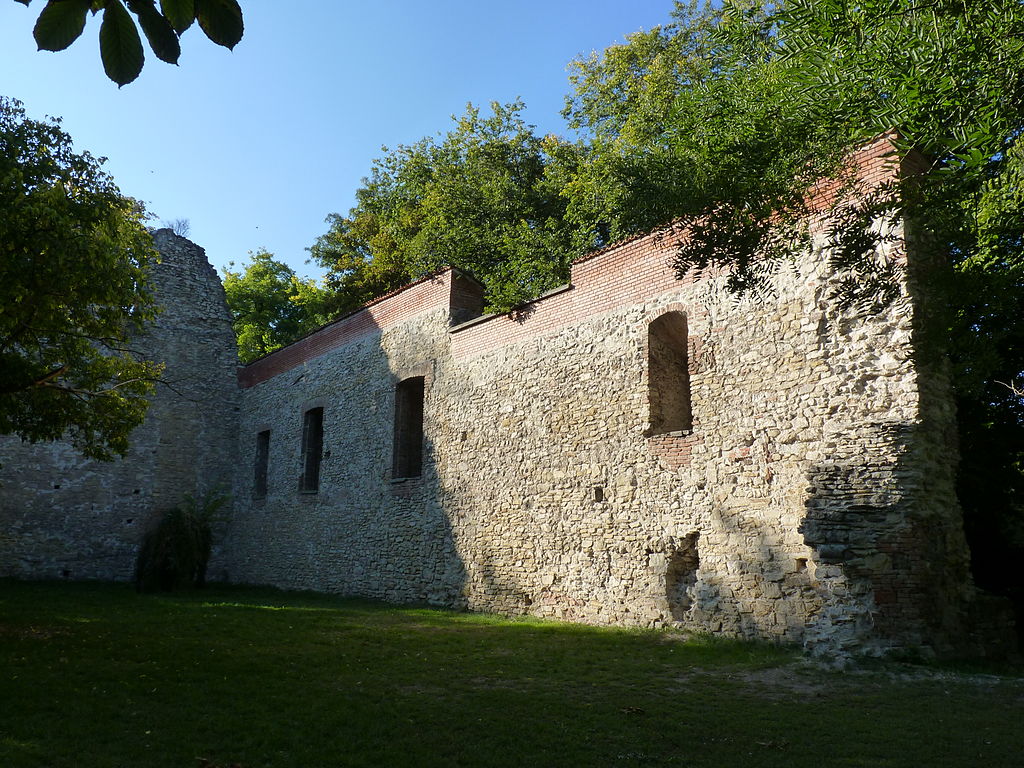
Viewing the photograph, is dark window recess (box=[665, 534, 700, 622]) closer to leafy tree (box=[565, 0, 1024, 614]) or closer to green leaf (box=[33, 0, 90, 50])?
leafy tree (box=[565, 0, 1024, 614])

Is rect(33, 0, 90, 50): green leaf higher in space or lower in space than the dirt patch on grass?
higher

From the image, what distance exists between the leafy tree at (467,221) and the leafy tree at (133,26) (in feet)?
47.4

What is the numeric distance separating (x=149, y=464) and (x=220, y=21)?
17.2 meters

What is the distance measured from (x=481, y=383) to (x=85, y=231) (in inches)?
236

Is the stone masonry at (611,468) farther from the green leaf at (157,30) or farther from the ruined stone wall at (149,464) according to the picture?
the green leaf at (157,30)

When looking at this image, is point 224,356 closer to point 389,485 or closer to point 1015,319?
point 389,485

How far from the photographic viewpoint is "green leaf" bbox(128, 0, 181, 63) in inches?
77.2

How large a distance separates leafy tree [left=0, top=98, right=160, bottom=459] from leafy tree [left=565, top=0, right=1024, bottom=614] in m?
5.35

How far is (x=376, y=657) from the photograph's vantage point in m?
7.15

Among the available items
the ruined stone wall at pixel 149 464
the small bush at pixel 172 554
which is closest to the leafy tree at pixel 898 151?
the small bush at pixel 172 554

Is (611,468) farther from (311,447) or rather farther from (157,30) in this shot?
(311,447)

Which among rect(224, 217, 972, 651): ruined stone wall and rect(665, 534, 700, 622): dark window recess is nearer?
rect(224, 217, 972, 651): ruined stone wall

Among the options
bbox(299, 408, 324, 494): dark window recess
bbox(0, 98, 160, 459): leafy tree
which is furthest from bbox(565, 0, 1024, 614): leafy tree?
bbox(299, 408, 324, 494): dark window recess

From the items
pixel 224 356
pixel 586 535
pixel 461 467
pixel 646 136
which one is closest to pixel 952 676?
pixel 586 535
